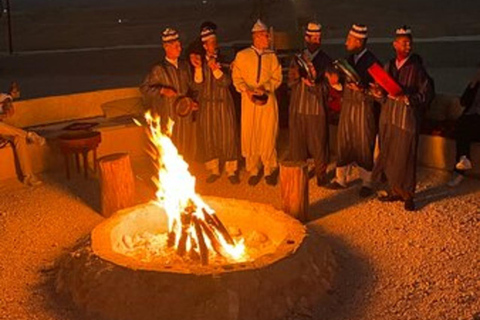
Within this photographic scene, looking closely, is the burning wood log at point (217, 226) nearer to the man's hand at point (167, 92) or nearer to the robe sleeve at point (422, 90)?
the man's hand at point (167, 92)

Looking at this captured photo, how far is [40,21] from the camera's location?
4091 centimetres

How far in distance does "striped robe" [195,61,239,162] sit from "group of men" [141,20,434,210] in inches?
0.5

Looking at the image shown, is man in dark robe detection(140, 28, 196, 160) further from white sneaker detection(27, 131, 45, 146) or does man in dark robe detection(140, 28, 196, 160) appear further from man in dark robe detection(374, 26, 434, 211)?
man in dark robe detection(374, 26, 434, 211)

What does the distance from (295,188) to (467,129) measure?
268 centimetres

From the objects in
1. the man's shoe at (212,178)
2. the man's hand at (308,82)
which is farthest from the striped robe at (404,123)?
the man's shoe at (212,178)

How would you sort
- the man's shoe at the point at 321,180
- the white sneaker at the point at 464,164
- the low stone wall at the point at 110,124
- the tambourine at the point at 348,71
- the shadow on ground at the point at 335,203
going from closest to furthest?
the tambourine at the point at 348,71 < the shadow on ground at the point at 335,203 < the white sneaker at the point at 464,164 < the man's shoe at the point at 321,180 < the low stone wall at the point at 110,124

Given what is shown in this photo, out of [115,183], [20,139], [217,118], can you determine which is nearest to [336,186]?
[217,118]

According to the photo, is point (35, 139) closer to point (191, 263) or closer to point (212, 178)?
point (212, 178)

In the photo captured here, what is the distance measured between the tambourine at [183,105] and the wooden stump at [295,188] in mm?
1800

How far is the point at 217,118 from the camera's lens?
8.78 meters

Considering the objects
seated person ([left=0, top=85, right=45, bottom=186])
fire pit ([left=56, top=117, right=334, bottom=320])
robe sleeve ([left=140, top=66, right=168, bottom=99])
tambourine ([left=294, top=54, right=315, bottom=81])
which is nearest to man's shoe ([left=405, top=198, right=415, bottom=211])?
fire pit ([left=56, top=117, right=334, bottom=320])

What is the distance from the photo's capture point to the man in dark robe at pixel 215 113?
8539 millimetres

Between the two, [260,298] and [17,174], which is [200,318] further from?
[17,174]

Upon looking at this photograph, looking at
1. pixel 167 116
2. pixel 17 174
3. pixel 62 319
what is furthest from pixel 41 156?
pixel 62 319
